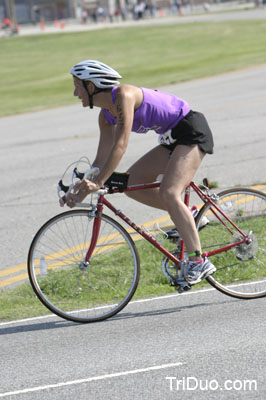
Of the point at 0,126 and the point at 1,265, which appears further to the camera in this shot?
the point at 0,126

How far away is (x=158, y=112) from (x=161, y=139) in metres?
0.33

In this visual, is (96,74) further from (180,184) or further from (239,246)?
(239,246)

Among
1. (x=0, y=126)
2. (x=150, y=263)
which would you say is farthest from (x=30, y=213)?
(x=0, y=126)

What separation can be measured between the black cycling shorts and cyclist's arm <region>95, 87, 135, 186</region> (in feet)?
1.52

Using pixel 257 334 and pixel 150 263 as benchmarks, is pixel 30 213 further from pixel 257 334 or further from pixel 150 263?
pixel 257 334

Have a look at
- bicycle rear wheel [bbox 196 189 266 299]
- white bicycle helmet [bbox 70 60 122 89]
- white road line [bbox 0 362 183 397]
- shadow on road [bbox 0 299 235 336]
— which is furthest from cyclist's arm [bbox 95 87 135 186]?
white road line [bbox 0 362 183 397]

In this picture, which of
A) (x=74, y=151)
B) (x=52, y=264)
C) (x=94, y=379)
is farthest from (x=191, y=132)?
(x=74, y=151)

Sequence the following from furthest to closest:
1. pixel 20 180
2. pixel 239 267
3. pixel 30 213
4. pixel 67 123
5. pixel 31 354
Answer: pixel 67 123
pixel 20 180
pixel 30 213
pixel 239 267
pixel 31 354

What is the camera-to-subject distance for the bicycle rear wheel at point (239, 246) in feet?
20.7

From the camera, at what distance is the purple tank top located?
572 centimetres

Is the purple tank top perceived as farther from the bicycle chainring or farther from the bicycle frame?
the bicycle chainring

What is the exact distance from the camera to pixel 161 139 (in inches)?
237

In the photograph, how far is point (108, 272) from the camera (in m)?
6.25

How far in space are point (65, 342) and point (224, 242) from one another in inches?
61.2
